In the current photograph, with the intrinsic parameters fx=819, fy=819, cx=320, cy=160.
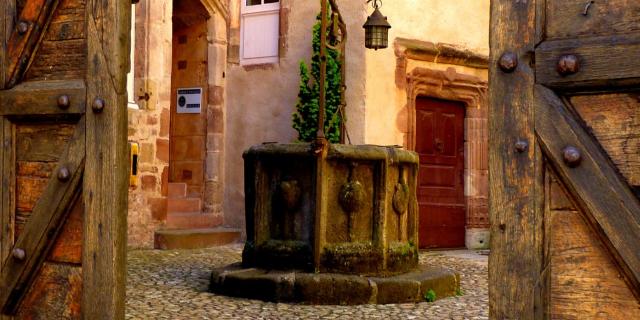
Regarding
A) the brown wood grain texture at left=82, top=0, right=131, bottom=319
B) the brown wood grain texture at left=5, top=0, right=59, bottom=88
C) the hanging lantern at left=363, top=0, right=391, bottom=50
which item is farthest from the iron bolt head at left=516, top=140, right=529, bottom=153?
the hanging lantern at left=363, top=0, right=391, bottom=50

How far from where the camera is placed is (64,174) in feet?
9.04

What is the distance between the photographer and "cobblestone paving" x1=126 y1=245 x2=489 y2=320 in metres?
4.88

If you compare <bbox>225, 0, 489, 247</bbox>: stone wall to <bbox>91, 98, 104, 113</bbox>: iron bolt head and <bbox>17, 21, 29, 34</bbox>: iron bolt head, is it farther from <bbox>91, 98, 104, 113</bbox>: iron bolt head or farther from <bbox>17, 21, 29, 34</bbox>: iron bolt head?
<bbox>91, 98, 104, 113</bbox>: iron bolt head

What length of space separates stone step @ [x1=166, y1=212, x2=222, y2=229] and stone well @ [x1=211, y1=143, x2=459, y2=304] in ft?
12.7

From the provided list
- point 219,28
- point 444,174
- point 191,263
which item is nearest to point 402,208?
point 191,263

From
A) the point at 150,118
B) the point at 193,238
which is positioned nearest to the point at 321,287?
the point at 193,238

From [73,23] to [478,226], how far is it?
8410 mm

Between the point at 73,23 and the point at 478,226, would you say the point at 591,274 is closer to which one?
the point at 73,23

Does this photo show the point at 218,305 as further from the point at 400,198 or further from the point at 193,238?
the point at 193,238

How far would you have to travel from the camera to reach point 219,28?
10.6 m

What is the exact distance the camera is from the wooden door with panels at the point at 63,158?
2.68 meters

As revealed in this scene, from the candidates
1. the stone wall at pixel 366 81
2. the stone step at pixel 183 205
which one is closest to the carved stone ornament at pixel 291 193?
the stone wall at pixel 366 81

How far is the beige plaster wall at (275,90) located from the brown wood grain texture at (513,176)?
24.6 ft

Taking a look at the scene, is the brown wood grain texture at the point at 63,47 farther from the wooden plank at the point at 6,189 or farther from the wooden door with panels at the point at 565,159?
the wooden door with panels at the point at 565,159
